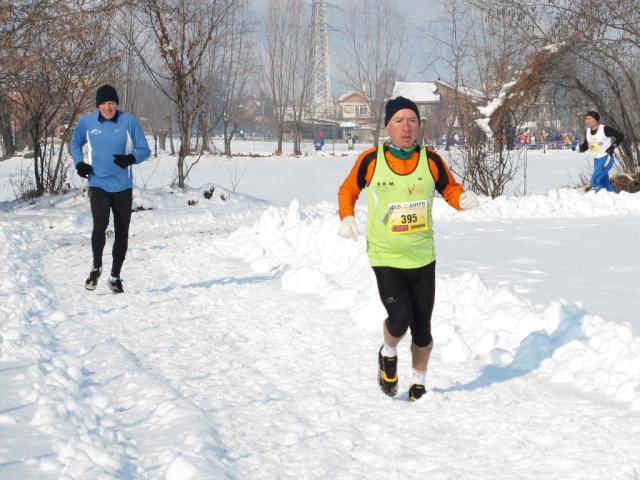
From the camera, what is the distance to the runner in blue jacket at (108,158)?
770cm

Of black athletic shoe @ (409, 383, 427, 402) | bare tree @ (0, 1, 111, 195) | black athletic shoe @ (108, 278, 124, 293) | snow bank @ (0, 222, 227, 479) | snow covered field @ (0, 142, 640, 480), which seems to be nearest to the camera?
snow bank @ (0, 222, 227, 479)

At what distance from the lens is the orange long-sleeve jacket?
4504 mm

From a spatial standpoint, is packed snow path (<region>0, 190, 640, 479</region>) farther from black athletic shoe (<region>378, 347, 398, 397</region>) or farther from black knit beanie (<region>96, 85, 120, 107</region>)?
black knit beanie (<region>96, 85, 120, 107</region>)

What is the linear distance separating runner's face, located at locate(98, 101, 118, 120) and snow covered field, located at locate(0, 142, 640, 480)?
174 centimetres

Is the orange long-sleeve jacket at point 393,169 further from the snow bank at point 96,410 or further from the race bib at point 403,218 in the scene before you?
the snow bank at point 96,410

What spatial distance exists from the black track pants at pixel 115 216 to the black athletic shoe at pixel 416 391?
4118 millimetres

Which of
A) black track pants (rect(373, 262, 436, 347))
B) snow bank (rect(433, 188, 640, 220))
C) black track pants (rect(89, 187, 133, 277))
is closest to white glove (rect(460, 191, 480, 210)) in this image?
black track pants (rect(373, 262, 436, 347))

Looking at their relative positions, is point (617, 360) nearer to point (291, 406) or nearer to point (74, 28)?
point (291, 406)

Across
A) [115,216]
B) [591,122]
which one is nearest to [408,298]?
[115,216]

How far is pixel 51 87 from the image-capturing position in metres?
17.5

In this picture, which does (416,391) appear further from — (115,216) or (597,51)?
(597,51)

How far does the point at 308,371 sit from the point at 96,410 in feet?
4.70

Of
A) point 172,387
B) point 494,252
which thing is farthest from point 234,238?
point 172,387

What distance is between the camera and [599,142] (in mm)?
15078
